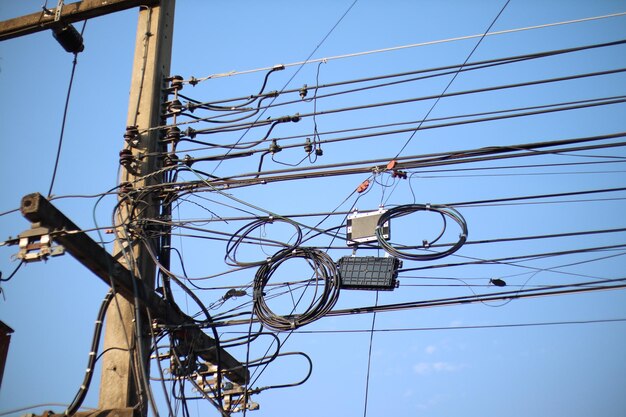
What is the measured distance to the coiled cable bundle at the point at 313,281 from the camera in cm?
795

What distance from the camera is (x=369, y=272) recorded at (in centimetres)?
785

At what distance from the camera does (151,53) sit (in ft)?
29.4

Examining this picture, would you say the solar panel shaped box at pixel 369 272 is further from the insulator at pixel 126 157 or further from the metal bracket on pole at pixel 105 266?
the insulator at pixel 126 157

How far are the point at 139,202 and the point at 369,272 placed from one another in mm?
2343

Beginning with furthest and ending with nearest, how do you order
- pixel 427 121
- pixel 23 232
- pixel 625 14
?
1. pixel 427 121
2. pixel 625 14
3. pixel 23 232

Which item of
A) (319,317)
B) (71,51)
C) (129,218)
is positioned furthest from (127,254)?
(71,51)

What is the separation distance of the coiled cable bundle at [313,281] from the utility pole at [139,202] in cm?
107

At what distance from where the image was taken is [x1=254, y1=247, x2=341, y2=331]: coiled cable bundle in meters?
7.95

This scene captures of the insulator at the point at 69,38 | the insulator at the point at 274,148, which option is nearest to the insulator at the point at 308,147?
the insulator at the point at 274,148

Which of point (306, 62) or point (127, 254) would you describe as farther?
point (306, 62)

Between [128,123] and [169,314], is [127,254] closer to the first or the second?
[169,314]

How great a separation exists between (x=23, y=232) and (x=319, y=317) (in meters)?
2.77

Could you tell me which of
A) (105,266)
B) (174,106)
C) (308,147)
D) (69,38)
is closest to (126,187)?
(174,106)

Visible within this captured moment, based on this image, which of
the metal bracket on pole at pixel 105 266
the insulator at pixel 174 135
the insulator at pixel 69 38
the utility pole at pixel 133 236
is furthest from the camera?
the insulator at pixel 69 38
